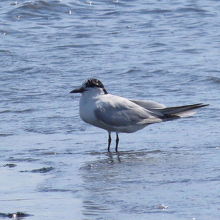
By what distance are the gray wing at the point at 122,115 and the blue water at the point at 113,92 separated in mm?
208

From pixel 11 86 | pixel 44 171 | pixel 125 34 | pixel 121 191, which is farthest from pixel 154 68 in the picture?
pixel 121 191

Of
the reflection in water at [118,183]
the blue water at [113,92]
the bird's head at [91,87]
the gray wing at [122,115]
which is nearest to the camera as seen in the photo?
the reflection in water at [118,183]

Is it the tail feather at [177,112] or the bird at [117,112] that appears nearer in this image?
the bird at [117,112]

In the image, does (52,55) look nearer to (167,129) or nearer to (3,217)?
(167,129)

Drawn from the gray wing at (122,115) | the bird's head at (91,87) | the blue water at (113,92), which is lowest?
the blue water at (113,92)

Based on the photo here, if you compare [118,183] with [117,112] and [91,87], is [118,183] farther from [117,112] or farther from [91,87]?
[91,87]

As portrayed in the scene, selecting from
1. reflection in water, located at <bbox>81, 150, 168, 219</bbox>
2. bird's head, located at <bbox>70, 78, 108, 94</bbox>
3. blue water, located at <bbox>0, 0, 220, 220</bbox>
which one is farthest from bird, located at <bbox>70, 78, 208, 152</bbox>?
reflection in water, located at <bbox>81, 150, 168, 219</bbox>

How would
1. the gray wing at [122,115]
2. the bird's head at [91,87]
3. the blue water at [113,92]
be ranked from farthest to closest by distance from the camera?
the bird's head at [91,87]
the gray wing at [122,115]
the blue water at [113,92]

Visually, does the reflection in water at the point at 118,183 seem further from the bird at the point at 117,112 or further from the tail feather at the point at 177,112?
the tail feather at the point at 177,112

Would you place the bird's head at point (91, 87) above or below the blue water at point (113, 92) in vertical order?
above

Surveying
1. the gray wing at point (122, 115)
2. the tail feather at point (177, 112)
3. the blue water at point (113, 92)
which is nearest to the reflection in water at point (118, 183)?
the blue water at point (113, 92)

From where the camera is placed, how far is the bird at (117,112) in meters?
8.46

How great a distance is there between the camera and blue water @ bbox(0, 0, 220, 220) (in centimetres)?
618

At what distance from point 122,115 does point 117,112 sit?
0.18ft
